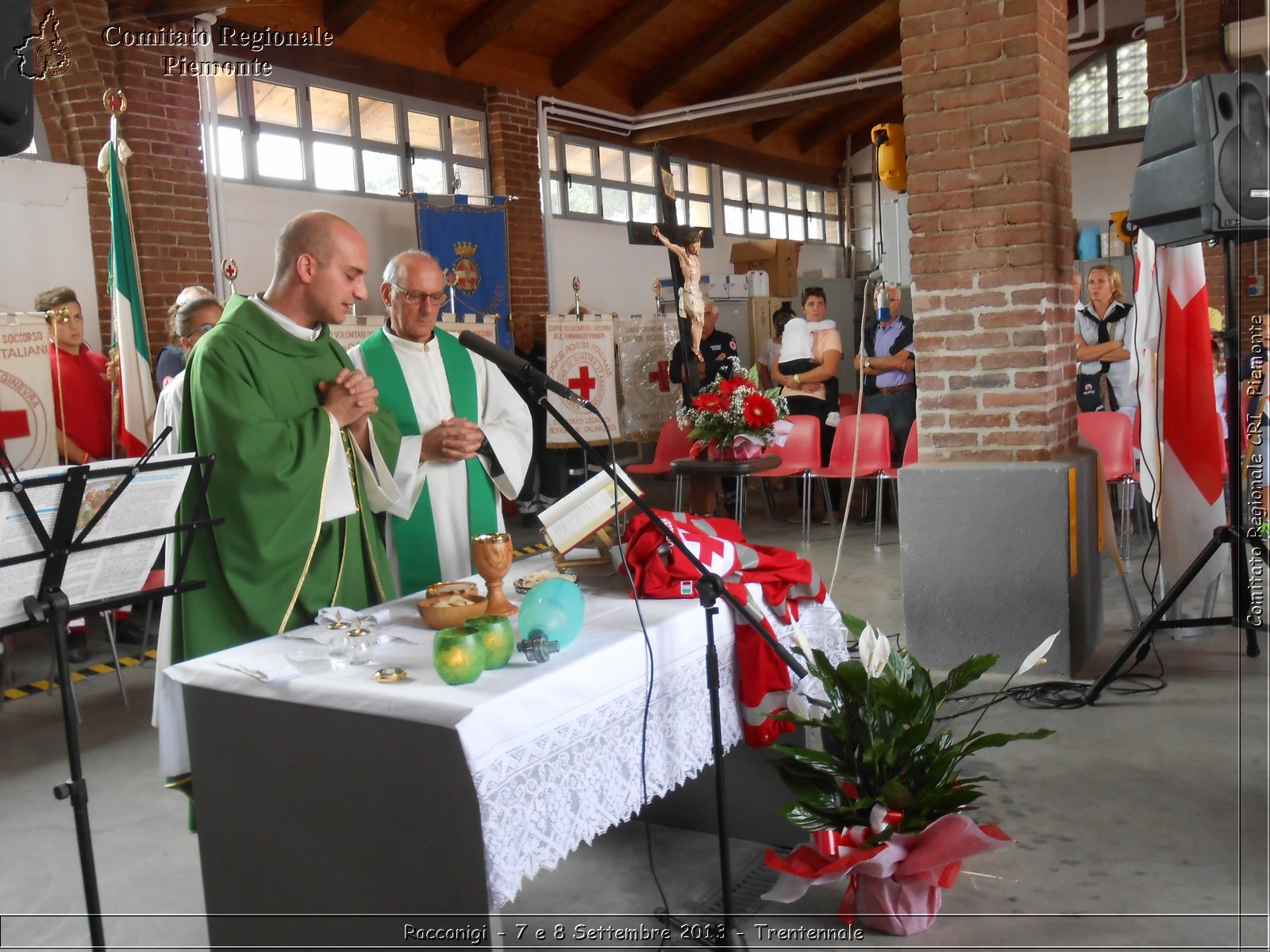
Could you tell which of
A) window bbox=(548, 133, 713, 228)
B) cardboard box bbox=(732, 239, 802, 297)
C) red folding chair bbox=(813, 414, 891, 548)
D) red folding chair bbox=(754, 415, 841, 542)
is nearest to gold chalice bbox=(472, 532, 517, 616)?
red folding chair bbox=(813, 414, 891, 548)

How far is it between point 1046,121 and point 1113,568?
2.98m

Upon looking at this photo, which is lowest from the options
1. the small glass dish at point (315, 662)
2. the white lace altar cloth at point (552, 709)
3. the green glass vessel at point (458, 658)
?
the white lace altar cloth at point (552, 709)

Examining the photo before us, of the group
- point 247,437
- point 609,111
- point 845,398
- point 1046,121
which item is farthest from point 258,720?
point 609,111

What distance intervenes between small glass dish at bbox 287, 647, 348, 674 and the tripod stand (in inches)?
104

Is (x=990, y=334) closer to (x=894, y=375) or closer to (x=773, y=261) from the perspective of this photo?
(x=894, y=375)

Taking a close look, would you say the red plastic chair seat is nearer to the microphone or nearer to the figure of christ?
the figure of christ

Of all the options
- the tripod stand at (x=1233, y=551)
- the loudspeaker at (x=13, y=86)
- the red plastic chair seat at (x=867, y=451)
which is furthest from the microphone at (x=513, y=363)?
the red plastic chair seat at (x=867, y=451)

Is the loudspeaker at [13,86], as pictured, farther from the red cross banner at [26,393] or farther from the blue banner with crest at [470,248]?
the blue banner with crest at [470,248]

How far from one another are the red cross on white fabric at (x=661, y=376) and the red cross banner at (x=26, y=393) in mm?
5220

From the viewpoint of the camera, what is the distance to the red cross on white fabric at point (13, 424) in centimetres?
537

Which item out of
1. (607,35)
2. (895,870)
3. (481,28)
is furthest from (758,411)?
(607,35)

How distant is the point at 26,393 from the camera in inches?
217

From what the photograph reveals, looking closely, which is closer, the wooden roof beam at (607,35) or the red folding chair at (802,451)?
the red folding chair at (802,451)

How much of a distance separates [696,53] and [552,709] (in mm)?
11042
